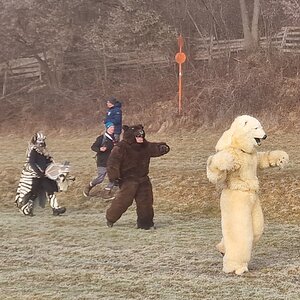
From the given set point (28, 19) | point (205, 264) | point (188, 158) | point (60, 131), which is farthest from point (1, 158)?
point (205, 264)

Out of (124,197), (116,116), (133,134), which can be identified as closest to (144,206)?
(124,197)

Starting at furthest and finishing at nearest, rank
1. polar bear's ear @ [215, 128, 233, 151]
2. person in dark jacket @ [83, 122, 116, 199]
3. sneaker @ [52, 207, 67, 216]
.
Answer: person in dark jacket @ [83, 122, 116, 199] < sneaker @ [52, 207, 67, 216] < polar bear's ear @ [215, 128, 233, 151]

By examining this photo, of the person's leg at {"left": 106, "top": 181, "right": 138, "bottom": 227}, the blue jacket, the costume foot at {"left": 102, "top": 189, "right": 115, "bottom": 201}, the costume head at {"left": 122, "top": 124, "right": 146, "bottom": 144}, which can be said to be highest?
the blue jacket

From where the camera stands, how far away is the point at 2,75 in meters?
33.1

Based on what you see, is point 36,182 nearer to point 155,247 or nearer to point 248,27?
point 155,247

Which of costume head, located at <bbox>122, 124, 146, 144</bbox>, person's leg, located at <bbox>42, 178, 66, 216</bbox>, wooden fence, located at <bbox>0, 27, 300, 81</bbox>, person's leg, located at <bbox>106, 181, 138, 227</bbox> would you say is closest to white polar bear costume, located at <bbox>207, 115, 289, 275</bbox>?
costume head, located at <bbox>122, 124, 146, 144</bbox>

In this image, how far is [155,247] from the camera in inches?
373

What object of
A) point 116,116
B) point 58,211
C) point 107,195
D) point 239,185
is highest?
point 116,116

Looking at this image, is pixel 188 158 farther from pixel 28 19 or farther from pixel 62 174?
pixel 28 19

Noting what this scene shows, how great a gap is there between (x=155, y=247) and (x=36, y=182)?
3895 mm

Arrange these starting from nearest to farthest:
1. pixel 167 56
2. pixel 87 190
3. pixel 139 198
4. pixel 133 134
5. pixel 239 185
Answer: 1. pixel 239 185
2. pixel 133 134
3. pixel 139 198
4. pixel 87 190
5. pixel 167 56

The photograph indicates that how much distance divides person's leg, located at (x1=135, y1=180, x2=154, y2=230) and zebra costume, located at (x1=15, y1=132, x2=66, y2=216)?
2326mm

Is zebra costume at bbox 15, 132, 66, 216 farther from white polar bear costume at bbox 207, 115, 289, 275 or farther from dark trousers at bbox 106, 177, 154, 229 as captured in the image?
white polar bear costume at bbox 207, 115, 289, 275

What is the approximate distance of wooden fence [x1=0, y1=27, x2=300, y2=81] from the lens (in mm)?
28219
